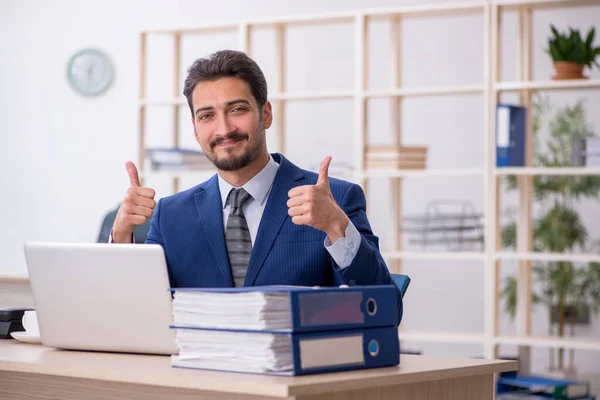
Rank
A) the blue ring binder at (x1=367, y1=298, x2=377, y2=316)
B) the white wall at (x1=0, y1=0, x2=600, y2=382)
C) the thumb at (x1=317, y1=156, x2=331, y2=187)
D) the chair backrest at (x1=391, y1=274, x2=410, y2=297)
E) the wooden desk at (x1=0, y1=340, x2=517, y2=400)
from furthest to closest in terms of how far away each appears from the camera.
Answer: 1. the white wall at (x1=0, y1=0, x2=600, y2=382)
2. the chair backrest at (x1=391, y1=274, x2=410, y2=297)
3. the thumb at (x1=317, y1=156, x2=331, y2=187)
4. the blue ring binder at (x1=367, y1=298, x2=377, y2=316)
5. the wooden desk at (x1=0, y1=340, x2=517, y2=400)

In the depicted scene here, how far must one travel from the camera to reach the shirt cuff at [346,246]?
2.06 metres

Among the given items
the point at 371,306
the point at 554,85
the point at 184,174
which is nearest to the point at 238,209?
the point at 371,306

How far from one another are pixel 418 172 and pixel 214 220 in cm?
266

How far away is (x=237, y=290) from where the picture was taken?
63.6 inches

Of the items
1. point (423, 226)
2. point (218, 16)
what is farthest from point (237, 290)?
point (218, 16)

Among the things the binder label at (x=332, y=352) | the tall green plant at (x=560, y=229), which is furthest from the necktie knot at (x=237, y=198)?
the tall green plant at (x=560, y=229)

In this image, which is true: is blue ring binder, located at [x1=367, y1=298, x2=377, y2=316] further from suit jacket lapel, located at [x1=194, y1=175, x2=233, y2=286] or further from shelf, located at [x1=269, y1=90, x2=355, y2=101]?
shelf, located at [x1=269, y1=90, x2=355, y2=101]

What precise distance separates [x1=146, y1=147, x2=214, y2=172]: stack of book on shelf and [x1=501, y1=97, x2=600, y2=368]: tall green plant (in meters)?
2.19

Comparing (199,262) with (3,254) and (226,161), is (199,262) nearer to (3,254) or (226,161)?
(226,161)

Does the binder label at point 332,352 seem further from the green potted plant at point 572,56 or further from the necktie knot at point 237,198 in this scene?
the green potted plant at point 572,56

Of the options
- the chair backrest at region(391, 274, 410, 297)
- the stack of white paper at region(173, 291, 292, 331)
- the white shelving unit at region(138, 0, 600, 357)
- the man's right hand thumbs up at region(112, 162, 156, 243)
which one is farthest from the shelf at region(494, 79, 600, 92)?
the stack of white paper at region(173, 291, 292, 331)

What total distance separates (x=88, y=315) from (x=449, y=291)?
5024 mm

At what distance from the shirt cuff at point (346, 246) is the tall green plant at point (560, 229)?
457cm

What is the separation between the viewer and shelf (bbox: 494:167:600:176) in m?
4.66
